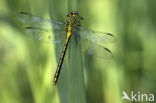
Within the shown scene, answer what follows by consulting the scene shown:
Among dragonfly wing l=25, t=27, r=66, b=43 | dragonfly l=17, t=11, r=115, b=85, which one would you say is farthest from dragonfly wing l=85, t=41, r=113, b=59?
dragonfly wing l=25, t=27, r=66, b=43

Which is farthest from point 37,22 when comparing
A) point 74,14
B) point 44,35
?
point 74,14

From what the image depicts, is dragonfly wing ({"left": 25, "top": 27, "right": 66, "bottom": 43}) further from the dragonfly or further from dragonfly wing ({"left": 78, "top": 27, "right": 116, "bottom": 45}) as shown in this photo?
dragonfly wing ({"left": 78, "top": 27, "right": 116, "bottom": 45})

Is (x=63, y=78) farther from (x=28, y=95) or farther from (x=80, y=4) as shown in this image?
(x=80, y=4)

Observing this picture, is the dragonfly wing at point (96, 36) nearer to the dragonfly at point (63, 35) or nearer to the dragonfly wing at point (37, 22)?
the dragonfly at point (63, 35)

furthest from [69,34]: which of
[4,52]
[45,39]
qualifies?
[4,52]

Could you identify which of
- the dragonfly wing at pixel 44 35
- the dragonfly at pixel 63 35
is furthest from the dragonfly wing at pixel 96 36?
the dragonfly wing at pixel 44 35
